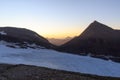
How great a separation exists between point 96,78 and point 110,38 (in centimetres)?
13126

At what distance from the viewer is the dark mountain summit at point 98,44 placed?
130m

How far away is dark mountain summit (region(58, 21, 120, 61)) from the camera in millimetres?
130375

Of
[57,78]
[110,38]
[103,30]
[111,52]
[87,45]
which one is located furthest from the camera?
[103,30]

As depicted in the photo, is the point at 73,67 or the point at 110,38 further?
the point at 110,38

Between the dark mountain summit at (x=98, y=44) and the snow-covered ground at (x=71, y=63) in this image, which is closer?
the snow-covered ground at (x=71, y=63)

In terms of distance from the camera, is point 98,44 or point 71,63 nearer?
point 71,63

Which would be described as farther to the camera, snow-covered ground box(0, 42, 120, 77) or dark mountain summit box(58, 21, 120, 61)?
dark mountain summit box(58, 21, 120, 61)

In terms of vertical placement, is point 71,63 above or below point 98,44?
above

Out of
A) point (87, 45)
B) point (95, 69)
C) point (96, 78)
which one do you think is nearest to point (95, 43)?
point (87, 45)

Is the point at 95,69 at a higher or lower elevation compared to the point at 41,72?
lower

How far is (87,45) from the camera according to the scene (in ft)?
466

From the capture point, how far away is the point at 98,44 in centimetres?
14275

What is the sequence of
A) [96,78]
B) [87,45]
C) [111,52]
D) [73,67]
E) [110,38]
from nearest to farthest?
1. [96,78]
2. [73,67]
3. [111,52]
4. [87,45]
5. [110,38]

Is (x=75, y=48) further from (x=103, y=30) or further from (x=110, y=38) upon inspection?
(x=103, y=30)
